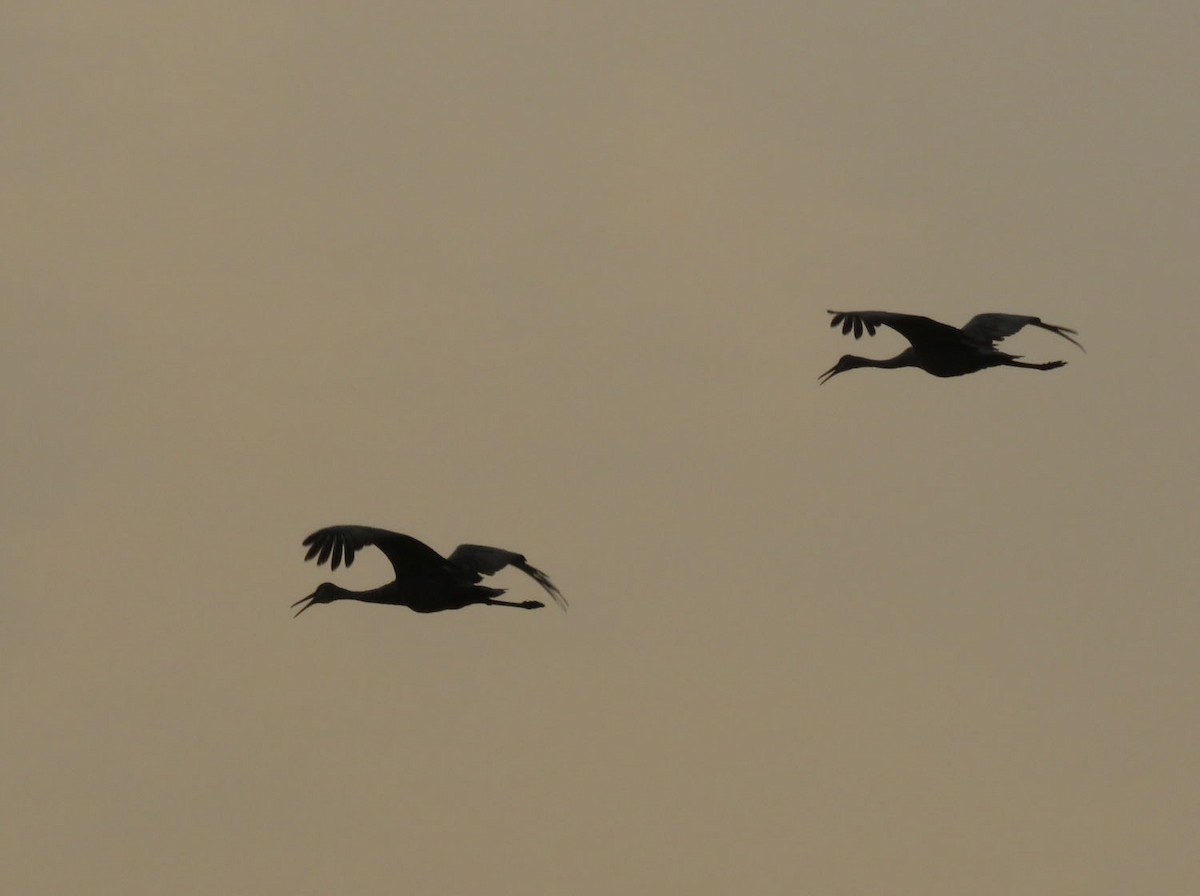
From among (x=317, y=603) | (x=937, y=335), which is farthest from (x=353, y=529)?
(x=937, y=335)

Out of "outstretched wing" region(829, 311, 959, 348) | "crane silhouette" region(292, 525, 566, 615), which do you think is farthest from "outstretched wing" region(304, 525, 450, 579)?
"outstretched wing" region(829, 311, 959, 348)

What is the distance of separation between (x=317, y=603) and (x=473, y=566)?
10.4 feet

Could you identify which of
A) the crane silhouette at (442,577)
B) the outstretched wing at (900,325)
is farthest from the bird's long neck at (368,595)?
the outstretched wing at (900,325)

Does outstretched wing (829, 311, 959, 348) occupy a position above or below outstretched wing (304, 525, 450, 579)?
above

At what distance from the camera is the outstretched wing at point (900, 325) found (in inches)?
1352

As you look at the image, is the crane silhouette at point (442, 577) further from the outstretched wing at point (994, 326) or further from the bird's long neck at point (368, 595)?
the outstretched wing at point (994, 326)

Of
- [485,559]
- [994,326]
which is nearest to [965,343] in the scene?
[994,326]

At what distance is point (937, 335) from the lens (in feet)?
122

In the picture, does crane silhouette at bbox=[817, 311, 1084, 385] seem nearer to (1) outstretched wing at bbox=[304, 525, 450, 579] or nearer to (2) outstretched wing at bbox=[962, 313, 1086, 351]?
(2) outstretched wing at bbox=[962, 313, 1086, 351]

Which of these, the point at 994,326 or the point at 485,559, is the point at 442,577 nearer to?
the point at 485,559

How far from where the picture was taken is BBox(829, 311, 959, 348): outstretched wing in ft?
113

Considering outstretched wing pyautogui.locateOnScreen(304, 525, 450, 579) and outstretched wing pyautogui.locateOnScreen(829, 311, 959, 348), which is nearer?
outstretched wing pyautogui.locateOnScreen(304, 525, 450, 579)

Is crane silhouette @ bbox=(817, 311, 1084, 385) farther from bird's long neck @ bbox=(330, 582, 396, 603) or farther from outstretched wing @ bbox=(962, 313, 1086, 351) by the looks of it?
bird's long neck @ bbox=(330, 582, 396, 603)

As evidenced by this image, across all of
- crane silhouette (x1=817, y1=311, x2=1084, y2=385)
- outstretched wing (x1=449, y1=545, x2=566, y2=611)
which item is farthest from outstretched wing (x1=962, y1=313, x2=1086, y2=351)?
outstretched wing (x1=449, y1=545, x2=566, y2=611)
